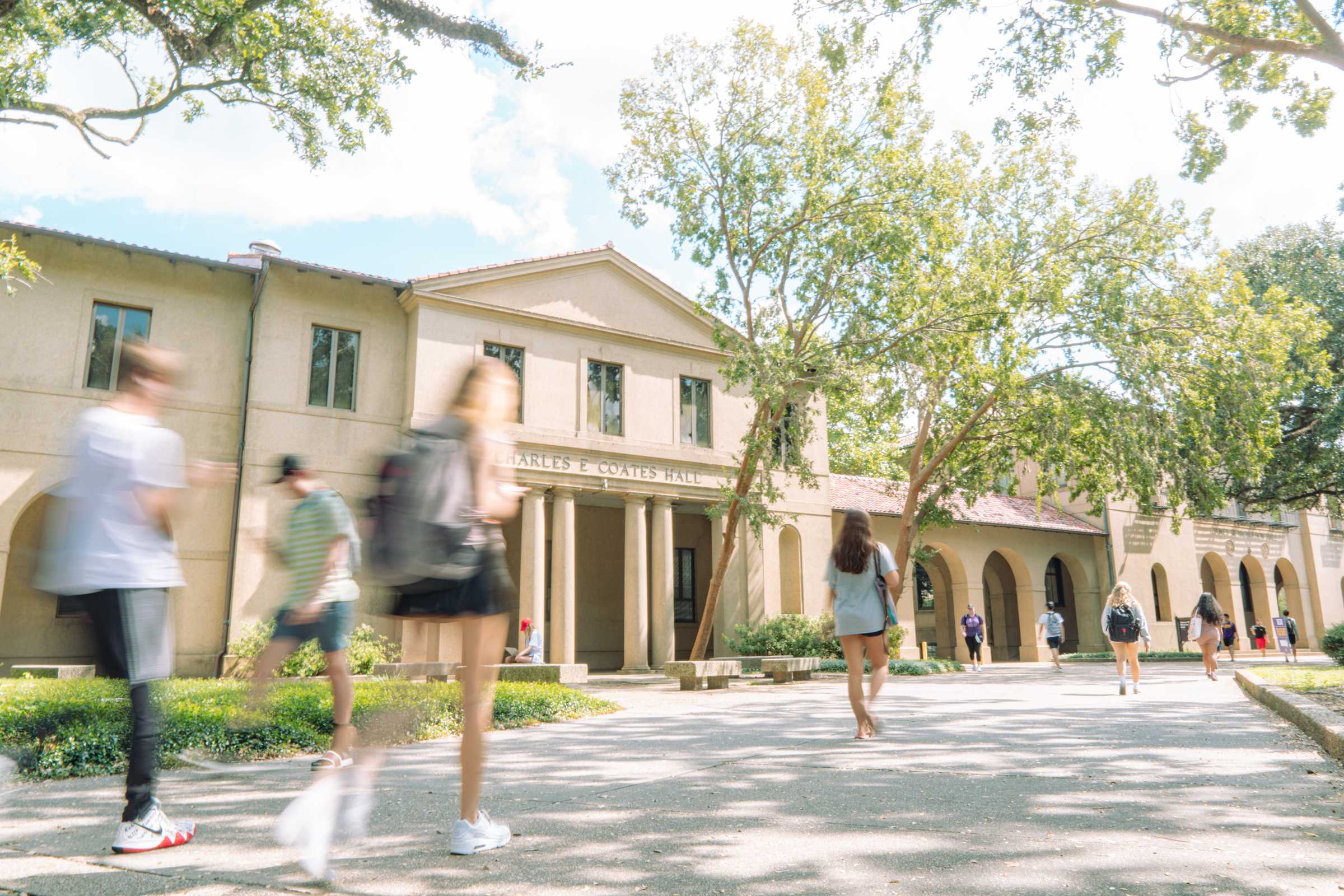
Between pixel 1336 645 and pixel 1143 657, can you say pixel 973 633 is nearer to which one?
pixel 1143 657

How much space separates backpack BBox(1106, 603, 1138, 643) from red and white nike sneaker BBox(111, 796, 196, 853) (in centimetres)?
1165

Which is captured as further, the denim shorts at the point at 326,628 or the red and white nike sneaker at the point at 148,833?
the denim shorts at the point at 326,628

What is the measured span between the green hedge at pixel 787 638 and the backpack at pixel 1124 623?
9362 millimetres

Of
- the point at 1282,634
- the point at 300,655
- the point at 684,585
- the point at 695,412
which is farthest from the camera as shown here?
the point at 684,585

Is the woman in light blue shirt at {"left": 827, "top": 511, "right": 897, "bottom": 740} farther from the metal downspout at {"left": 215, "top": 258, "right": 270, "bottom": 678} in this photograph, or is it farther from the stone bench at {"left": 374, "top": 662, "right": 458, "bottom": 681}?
the metal downspout at {"left": 215, "top": 258, "right": 270, "bottom": 678}

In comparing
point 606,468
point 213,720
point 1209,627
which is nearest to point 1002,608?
point 1209,627

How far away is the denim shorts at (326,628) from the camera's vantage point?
4.36 m

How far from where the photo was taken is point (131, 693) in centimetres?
358

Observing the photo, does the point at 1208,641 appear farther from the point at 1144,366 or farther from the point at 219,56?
the point at 219,56

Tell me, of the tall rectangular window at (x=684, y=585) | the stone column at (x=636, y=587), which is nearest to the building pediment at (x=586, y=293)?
the stone column at (x=636, y=587)

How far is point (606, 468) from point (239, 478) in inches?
307

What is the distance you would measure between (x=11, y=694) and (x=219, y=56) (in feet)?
31.2

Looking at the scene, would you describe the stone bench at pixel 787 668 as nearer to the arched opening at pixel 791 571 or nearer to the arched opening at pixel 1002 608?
the arched opening at pixel 791 571

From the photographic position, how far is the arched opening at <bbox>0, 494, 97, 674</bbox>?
17484 millimetres
